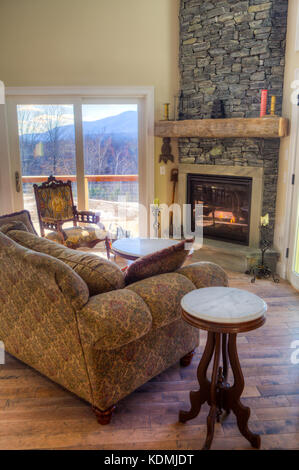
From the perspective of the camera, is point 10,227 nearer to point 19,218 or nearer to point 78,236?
point 19,218

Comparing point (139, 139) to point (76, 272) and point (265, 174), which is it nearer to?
point (265, 174)

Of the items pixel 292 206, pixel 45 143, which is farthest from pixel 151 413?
pixel 45 143

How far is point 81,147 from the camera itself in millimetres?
5609

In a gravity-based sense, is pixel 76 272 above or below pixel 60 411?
above

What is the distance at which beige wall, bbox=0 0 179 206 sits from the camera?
517 centimetres

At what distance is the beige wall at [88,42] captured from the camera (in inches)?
204

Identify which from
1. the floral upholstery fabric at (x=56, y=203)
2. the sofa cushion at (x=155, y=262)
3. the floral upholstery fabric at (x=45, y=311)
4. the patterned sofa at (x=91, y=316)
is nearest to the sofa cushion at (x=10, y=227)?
the patterned sofa at (x=91, y=316)

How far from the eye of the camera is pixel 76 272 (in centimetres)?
227

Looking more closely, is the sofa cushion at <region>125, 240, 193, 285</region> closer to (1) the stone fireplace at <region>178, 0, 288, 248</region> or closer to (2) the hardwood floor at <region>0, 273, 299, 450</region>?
(2) the hardwood floor at <region>0, 273, 299, 450</region>

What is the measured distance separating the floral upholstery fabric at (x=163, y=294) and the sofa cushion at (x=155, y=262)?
55 millimetres

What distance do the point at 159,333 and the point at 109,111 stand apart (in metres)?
3.86

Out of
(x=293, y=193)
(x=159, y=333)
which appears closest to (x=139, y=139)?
(x=293, y=193)

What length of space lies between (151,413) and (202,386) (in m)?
0.40

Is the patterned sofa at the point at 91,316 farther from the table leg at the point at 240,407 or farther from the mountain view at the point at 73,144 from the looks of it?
the mountain view at the point at 73,144
